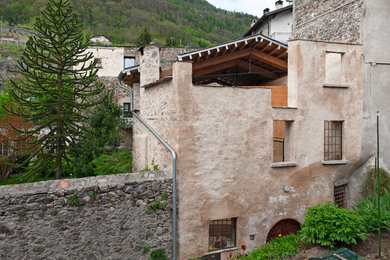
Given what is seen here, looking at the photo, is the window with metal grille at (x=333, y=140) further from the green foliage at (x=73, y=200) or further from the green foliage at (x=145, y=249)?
the green foliage at (x=73, y=200)

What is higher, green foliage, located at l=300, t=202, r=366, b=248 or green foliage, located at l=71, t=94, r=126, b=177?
green foliage, located at l=71, t=94, r=126, b=177

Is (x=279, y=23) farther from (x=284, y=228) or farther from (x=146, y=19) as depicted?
(x=146, y=19)

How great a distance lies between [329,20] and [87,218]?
11.9 metres

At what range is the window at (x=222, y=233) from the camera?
26.5 feet

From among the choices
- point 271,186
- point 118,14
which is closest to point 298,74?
point 271,186

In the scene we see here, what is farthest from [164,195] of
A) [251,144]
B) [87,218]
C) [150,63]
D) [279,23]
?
[279,23]

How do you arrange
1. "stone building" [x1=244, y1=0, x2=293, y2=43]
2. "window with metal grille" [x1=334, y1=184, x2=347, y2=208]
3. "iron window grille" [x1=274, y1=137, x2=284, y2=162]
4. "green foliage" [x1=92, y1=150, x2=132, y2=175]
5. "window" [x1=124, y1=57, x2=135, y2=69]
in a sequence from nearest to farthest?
"window with metal grille" [x1=334, y1=184, x2=347, y2=208] < "iron window grille" [x1=274, y1=137, x2=284, y2=162] < "green foliage" [x1=92, y1=150, x2=132, y2=175] < "stone building" [x1=244, y1=0, x2=293, y2=43] < "window" [x1=124, y1=57, x2=135, y2=69]

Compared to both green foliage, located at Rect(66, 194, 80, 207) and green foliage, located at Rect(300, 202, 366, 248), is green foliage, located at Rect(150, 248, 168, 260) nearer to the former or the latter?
green foliage, located at Rect(66, 194, 80, 207)

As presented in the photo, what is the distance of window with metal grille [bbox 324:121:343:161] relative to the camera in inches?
374

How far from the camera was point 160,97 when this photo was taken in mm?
8523

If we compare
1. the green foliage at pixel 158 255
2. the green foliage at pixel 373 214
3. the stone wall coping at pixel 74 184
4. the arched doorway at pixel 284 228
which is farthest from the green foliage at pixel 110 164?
the green foliage at pixel 373 214

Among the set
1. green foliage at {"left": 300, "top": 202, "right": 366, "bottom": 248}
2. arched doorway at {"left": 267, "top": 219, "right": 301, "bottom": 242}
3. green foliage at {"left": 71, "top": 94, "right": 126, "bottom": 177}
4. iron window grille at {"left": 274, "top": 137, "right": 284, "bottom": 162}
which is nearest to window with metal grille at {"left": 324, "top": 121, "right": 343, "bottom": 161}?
iron window grille at {"left": 274, "top": 137, "right": 284, "bottom": 162}

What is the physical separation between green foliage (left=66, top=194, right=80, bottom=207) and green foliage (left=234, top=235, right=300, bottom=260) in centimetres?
482

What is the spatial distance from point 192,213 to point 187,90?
352 centimetres
